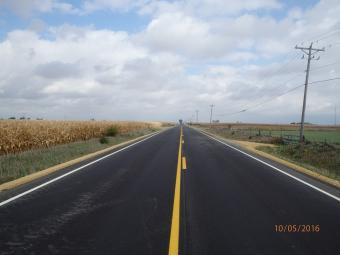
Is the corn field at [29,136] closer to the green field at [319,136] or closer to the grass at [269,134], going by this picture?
the grass at [269,134]

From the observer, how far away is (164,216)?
673cm

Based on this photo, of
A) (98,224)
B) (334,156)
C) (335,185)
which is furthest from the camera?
(334,156)

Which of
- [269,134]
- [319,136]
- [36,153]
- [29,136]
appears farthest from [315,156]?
[319,136]

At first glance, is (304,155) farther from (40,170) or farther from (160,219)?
(160,219)

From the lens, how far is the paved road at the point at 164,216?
520cm

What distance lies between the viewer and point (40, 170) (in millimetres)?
12430

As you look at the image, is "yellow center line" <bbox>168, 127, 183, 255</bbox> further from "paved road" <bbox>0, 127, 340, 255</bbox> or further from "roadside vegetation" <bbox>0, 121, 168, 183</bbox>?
"roadside vegetation" <bbox>0, 121, 168, 183</bbox>

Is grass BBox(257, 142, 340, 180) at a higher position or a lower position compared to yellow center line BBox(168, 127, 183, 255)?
higher

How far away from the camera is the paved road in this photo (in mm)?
5199

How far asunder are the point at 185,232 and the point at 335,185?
677cm

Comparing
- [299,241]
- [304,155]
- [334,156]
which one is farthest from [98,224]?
[304,155]

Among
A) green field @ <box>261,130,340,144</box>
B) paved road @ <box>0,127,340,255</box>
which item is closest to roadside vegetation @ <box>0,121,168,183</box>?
paved road @ <box>0,127,340,255</box>

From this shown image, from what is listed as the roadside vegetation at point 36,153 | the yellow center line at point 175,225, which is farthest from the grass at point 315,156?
the roadside vegetation at point 36,153

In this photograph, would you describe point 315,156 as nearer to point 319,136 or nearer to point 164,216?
point 164,216
